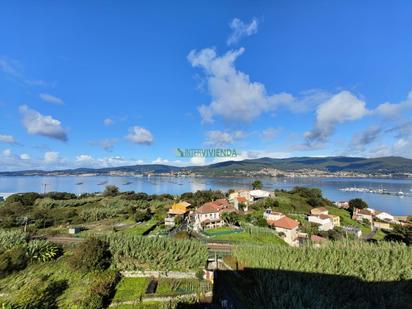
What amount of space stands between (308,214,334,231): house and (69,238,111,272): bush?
93.9 feet

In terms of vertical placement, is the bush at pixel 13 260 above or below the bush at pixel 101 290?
above

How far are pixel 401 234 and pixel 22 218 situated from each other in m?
47.3

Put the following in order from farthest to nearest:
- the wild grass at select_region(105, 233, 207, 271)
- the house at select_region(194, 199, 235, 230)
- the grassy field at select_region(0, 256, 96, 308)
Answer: the house at select_region(194, 199, 235, 230) < the wild grass at select_region(105, 233, 207, 271) < the grassy field at select_region(0, 256, 96, 308)

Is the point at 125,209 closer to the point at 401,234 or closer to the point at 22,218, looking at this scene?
the point at 22,218

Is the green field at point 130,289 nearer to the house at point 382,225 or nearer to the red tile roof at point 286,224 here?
the red tile roof at point 286,224

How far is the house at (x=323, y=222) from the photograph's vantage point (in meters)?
32.2

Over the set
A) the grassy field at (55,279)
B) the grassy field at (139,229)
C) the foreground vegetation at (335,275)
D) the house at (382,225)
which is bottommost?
the house at (382,225)

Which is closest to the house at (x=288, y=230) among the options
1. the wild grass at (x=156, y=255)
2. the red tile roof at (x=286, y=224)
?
the red tile roof at (x=286, y=224)

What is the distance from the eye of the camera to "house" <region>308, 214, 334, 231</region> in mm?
32219

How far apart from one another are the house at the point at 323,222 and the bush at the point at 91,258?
28614 mm

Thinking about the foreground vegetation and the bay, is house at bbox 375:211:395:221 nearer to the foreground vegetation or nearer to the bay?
the bay

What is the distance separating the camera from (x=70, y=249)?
54.0 ft

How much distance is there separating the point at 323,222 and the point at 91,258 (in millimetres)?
30580

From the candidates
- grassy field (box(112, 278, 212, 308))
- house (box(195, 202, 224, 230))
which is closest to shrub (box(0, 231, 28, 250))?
grassy field (box(112, 278, 212, 308))
